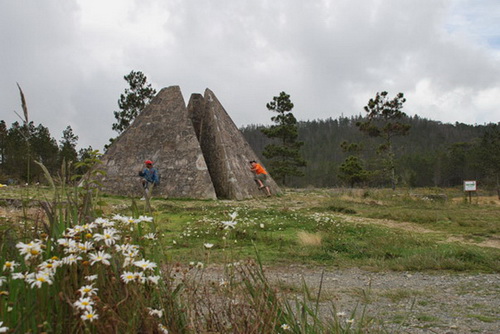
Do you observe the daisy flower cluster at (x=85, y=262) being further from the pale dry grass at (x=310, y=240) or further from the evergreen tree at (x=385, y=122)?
the evergreen tree at (x=385, y=122)

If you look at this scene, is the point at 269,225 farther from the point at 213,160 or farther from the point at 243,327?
the point at 213,160

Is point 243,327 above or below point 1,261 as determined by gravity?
below

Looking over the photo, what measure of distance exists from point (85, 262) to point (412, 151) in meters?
113

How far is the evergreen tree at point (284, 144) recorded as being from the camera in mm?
36656

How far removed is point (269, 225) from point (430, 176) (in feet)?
241

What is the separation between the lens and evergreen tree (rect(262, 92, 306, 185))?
3666 centimetres

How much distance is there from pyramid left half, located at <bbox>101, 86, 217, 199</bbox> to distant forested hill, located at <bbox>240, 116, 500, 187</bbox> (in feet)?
74.8

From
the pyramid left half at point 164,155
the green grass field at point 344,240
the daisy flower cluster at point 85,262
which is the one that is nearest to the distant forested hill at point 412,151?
the pyramid left half at point 164,155

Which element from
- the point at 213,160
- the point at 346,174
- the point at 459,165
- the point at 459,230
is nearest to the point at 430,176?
the point at 459,165

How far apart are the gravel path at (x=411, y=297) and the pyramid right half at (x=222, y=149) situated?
11.8m

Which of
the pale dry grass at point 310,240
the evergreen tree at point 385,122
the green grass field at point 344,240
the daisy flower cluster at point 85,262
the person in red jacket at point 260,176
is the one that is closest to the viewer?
the daisy flower cluster at point 85,262

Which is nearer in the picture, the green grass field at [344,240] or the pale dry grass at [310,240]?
the green grass field at [344,240]

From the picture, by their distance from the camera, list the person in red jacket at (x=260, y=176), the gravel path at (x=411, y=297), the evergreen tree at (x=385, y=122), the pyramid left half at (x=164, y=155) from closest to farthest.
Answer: the gravel path at (x=411, y=297) < the pyramid left half at (x=164, y=155) < the person in red jacket at (x=260, y=176) < the evergreen tree at (x=385, y=122)

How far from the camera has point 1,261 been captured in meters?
2.19
